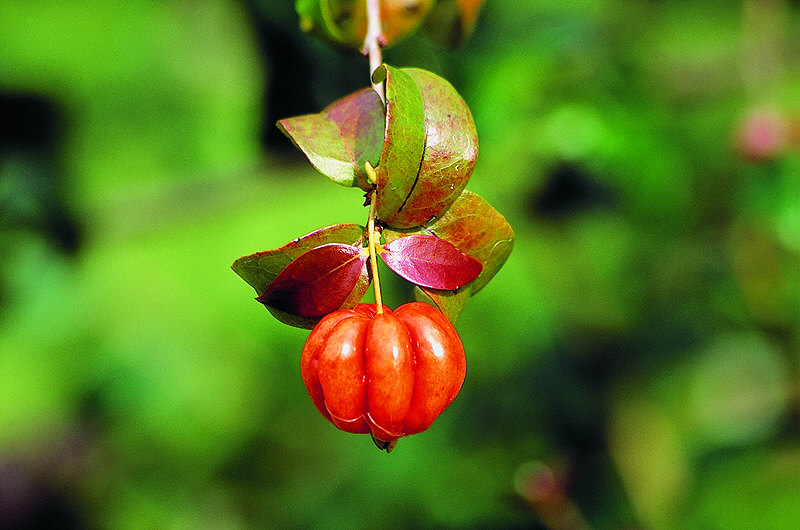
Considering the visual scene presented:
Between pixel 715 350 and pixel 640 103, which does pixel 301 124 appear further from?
pixel 715 350

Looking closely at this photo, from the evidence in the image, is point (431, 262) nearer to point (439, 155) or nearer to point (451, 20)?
point (439, 155)

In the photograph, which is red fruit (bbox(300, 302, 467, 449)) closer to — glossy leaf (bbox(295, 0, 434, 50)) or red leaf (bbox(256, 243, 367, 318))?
red leaf (bbox(256, 243, 367, 318))

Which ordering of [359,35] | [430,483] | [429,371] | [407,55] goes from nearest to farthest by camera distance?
[429,371] < [359,35] < [407,55] < [430,483]

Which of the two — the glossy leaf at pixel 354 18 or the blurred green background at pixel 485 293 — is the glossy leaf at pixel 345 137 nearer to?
the glossy leaf at pixel 354 18

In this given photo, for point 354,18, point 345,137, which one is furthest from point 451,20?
point 345,137

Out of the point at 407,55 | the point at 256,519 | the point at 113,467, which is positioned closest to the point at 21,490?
the point at 113,467

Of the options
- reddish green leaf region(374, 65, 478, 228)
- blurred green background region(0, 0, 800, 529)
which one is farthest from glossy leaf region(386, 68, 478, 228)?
blurred green background region(0, 0, 800, 529)
